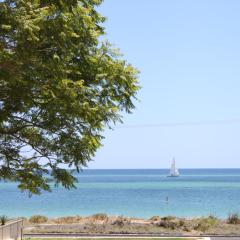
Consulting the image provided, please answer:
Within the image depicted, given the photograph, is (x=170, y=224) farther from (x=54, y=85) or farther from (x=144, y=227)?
(x=54, y=85)

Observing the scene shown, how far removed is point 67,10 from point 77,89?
1.91 meters

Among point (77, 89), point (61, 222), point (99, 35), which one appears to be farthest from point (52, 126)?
point (61, 222)

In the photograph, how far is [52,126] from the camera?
53.2ft

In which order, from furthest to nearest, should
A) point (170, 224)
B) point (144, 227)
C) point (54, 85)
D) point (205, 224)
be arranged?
point (170, 224) < point (205, 224) < point (144, 227) < point (54, 85)

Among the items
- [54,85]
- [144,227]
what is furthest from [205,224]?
[54,85]

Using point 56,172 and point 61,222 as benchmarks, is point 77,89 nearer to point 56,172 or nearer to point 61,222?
point 56,172

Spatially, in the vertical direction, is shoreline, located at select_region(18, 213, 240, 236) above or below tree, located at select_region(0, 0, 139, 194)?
below

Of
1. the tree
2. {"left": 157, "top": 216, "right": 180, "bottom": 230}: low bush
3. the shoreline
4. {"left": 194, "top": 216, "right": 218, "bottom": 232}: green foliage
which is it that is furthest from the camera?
{"left": 157, "top": 216, "right": 180, "bottom": 230}: low bush

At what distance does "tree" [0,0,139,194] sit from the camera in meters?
13.1

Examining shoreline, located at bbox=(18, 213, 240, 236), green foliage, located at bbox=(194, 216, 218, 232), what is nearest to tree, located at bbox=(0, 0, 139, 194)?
shoreline, located at bbox=(18, 213, 240, 236)

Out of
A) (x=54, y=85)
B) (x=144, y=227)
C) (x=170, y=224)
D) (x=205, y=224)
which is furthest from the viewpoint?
(x=170, y=224)

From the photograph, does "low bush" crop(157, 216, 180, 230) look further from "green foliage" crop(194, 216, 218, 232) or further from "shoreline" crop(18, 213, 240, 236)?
"green foliage" crop(194, 216, 218, 232)

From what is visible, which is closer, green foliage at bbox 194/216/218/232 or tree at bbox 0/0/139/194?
tree at bbox 0/0/139/194

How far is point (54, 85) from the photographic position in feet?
47.8
